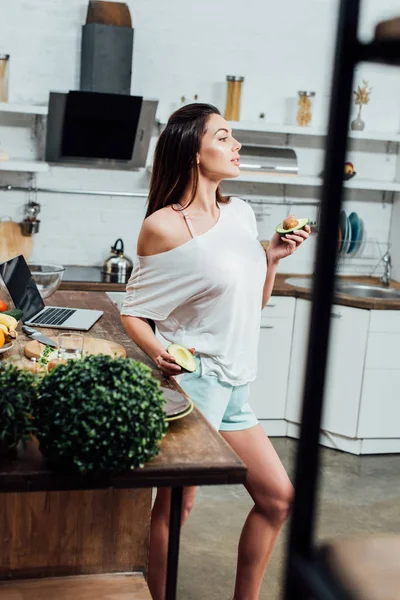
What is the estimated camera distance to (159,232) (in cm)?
242

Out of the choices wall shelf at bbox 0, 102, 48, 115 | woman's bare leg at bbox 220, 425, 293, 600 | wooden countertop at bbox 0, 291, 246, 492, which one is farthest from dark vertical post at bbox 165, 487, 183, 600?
wall shelf at bbox 0, 102, 48, 115

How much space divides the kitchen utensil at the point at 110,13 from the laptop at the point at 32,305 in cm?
209

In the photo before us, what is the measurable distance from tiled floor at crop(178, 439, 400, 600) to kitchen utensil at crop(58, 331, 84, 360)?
1070mm

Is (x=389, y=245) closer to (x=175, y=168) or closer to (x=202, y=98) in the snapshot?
(x=202, y=98)

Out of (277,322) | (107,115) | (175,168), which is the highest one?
(107,115)

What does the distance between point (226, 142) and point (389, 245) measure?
3.16 metres

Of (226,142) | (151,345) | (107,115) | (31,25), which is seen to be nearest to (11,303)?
(151,345)

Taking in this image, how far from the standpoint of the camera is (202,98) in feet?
16.2

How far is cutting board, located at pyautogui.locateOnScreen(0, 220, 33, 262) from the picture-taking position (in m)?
4.73

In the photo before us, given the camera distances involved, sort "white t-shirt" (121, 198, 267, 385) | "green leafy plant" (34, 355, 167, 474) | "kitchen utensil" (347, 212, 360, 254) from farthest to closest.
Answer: "kitchen utensil" (347, 212, 360, 254), "white t-shirt" (121, 198, 267, 385), "green leafy plant" (34, 355, 167, 474)

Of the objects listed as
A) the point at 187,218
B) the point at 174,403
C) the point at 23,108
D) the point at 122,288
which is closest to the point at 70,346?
the point at 174,403

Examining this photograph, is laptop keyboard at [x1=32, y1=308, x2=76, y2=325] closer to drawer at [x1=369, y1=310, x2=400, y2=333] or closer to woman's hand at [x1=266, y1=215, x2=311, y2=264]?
woman's hand at [x1=266, y1=215, x2=311, y2=264]

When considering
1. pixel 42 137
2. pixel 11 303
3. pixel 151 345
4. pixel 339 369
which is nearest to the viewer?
pixel 151 345

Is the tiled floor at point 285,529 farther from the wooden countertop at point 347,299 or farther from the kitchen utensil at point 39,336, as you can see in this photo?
the kitchen utensil at point 39,336
